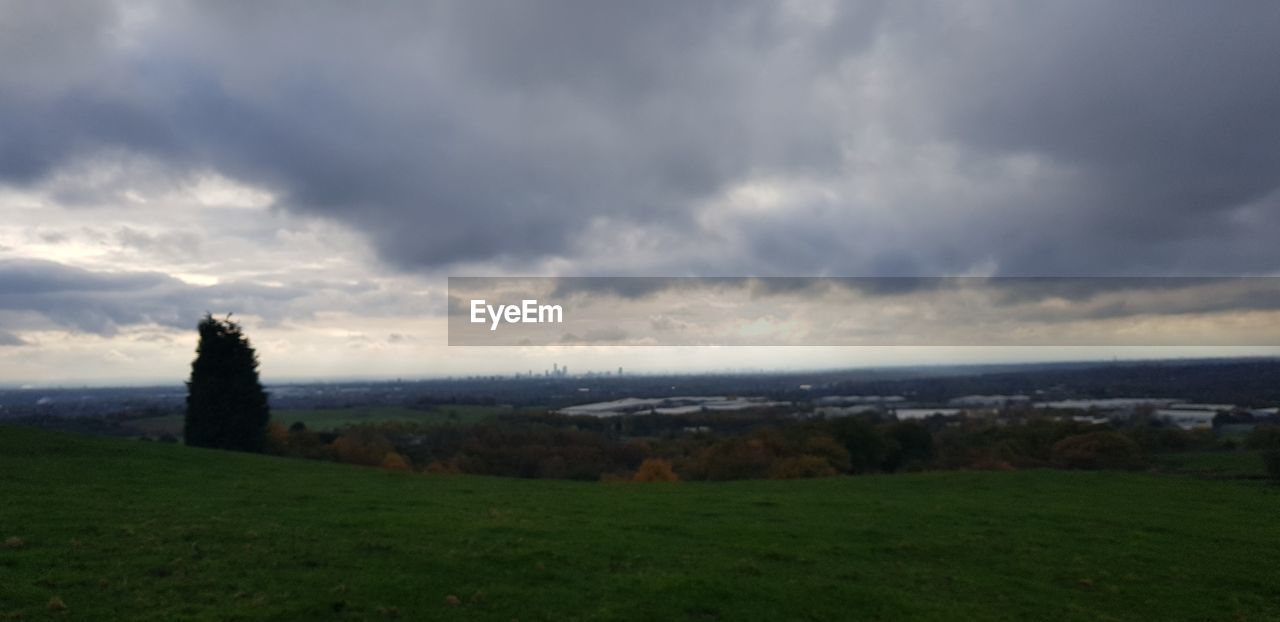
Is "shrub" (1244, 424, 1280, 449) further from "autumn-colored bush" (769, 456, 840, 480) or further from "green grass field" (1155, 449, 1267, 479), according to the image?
"autumn-colored bush" (769, 456, 840, 480)

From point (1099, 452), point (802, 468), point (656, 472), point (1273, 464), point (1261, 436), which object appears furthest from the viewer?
point (1261, 436)

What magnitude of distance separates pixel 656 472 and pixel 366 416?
147 feet

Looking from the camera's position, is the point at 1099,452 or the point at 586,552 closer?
the point at 586,552

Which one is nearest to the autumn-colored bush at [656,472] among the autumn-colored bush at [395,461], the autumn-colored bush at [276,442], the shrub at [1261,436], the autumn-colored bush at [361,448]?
the autumn-colored bush at [395,461]

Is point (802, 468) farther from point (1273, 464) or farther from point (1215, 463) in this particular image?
point (1215, 463)

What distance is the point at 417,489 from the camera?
23.2 meters

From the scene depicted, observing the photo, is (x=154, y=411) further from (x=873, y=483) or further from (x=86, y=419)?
(x=873, y=483)

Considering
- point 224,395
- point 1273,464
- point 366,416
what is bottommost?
point 1273,464

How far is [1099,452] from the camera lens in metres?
46.6

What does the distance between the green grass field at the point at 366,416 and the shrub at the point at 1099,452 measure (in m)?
45.3

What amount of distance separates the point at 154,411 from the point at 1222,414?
98.1 metres

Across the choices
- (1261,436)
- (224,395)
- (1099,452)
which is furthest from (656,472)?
(1261,436)

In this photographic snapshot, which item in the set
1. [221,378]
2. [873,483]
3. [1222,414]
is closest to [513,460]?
[221,378]

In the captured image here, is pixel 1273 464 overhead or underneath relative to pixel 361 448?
overhead
